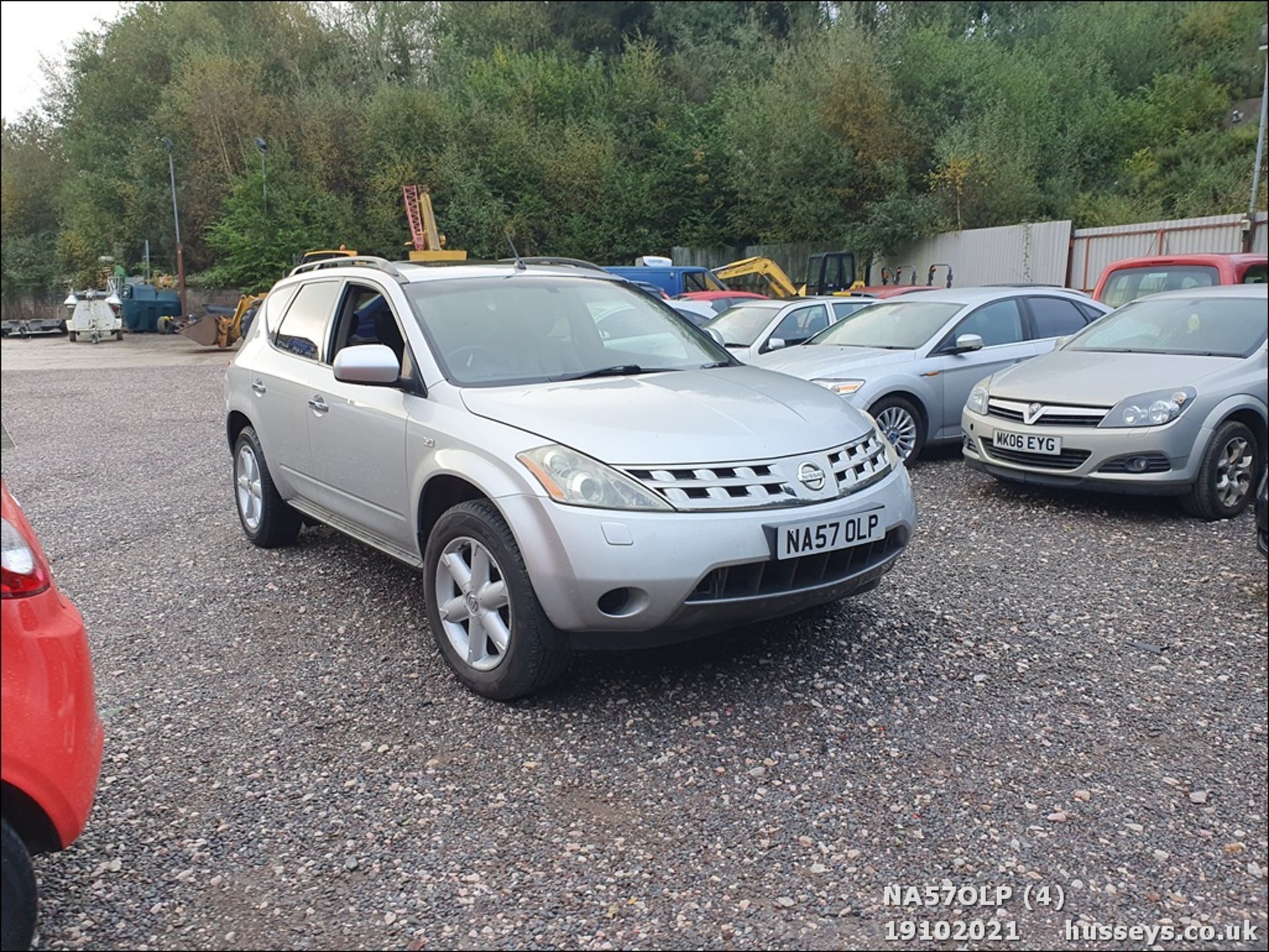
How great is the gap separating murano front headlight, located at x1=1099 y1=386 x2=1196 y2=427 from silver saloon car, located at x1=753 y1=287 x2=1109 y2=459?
7.37 ft

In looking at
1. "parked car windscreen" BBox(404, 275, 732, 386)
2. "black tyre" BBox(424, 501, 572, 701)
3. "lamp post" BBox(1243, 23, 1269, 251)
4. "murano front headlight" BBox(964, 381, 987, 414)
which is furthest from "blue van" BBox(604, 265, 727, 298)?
"lamp post" BBox(1243, 23, 1269, 251)

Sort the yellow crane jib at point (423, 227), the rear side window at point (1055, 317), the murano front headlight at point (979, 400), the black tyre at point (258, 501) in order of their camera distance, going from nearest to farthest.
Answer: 1. the black tyre at point (258, 501)
2. the murano front headlight at point (979, 400)
3. the rear side window at point (1055, 317)
4. the yellow crane jib at point (423, 227)

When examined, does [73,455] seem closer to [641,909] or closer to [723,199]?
[641,909]

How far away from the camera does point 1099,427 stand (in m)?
5.77

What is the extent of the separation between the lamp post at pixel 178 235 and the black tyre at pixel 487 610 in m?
30.0

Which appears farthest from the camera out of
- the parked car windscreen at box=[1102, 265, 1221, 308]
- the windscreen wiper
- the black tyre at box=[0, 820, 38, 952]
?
the parked car windscreen at box=[1102, 265, 1221, 308]

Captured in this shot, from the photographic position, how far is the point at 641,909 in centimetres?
261

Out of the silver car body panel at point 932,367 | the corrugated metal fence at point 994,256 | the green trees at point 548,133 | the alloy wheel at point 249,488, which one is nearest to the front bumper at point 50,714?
the alloy wheel at point 249,488

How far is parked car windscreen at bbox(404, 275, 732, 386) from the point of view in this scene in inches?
172

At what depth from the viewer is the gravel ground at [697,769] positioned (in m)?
2.56

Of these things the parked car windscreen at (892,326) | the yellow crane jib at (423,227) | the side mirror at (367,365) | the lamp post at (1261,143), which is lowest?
the parked car windscreen at (892,326)

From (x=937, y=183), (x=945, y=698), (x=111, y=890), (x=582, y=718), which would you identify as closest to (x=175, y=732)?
(x=111, y=890)

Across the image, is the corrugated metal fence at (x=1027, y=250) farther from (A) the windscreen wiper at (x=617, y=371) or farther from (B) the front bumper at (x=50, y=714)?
(B) the front bumper at (x=50, y=714)

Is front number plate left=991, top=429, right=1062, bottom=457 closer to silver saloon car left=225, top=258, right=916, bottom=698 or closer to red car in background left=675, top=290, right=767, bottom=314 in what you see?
silver saloon car left=225, top=258, right=916, bottom=698
